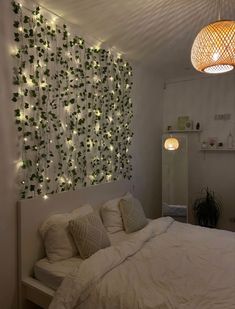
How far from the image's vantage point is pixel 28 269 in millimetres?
2287

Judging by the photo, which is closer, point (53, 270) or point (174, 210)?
point (53, 270)

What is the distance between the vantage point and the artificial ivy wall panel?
7.48ft

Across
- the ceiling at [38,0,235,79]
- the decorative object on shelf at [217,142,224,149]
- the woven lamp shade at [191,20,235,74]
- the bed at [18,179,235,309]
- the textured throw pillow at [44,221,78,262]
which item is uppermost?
the ceiling at [38,0,235,79]

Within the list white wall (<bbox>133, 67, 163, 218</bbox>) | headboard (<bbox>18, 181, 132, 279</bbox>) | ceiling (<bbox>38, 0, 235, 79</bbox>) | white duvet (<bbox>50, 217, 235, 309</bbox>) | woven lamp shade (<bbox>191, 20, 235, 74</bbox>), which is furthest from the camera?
white wall (<bbox>133, 67, 163, 218</bbox>)

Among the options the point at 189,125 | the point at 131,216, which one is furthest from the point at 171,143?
the point at 131,216

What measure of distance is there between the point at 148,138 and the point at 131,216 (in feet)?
5.61

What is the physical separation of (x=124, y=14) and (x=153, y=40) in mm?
706

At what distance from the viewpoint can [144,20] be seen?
8.66 feet

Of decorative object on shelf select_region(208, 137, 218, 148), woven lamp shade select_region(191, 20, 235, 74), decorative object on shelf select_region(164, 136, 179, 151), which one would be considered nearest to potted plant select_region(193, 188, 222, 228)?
decorative object on shelf select_region(208, 137, 218, 148)

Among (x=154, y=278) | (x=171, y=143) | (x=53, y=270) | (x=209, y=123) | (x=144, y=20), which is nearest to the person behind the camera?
(x=154, y=278)

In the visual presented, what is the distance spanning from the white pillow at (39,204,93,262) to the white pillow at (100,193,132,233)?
0.67 metres

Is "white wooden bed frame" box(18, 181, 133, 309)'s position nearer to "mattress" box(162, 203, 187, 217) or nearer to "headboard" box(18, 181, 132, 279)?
"headboard" box(18, 181, 132, 279)

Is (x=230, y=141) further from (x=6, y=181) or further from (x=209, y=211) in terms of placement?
(x=6, y=181)

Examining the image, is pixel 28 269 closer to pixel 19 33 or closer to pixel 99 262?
pixel 99 262
